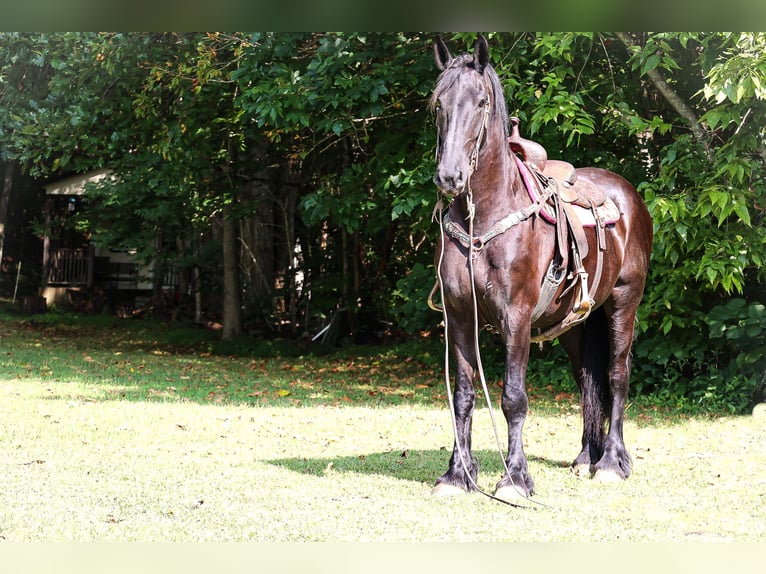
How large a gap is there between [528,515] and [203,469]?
2.71 meters

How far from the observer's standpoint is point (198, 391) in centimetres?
1213

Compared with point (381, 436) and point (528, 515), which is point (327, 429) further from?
point (528, 515)

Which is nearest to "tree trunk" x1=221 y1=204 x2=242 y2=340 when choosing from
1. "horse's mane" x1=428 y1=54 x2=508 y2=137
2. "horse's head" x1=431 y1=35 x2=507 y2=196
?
"horse's mane" x1=428 y1=54 x2=508 y2=137

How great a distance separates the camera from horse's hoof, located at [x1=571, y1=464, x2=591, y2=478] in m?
6.91

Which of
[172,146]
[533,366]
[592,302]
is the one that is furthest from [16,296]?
[592,302]

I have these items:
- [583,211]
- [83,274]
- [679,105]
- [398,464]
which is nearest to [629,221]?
[583,211]

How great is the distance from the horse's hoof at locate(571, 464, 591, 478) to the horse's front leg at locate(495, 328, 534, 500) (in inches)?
41.9

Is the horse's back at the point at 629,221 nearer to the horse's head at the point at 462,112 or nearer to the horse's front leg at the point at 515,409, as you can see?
the horse's front leg at the point at 515,409

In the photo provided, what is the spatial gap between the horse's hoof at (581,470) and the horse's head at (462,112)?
2.73 meters

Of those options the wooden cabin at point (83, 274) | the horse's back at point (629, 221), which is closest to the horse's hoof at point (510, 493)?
the horse's back at point (629, 221)

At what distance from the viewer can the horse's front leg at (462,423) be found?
5.97 metres

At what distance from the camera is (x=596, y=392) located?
7.07 meters

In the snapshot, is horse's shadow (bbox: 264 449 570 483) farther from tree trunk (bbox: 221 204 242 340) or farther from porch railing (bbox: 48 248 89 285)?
porch railing (bbox: 48 248 89 285)

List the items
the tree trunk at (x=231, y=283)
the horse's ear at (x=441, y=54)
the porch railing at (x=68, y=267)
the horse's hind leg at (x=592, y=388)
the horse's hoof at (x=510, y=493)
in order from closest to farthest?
1. the horse's ear at (x=441, y=54)
2. the horse's hoof at (x=510, y=493)
3. the horse's hind leg at (x=592, y=388)
4. the tree trunk at (x=231, y=283)
5. the porch railing at (x=68, y=267)
